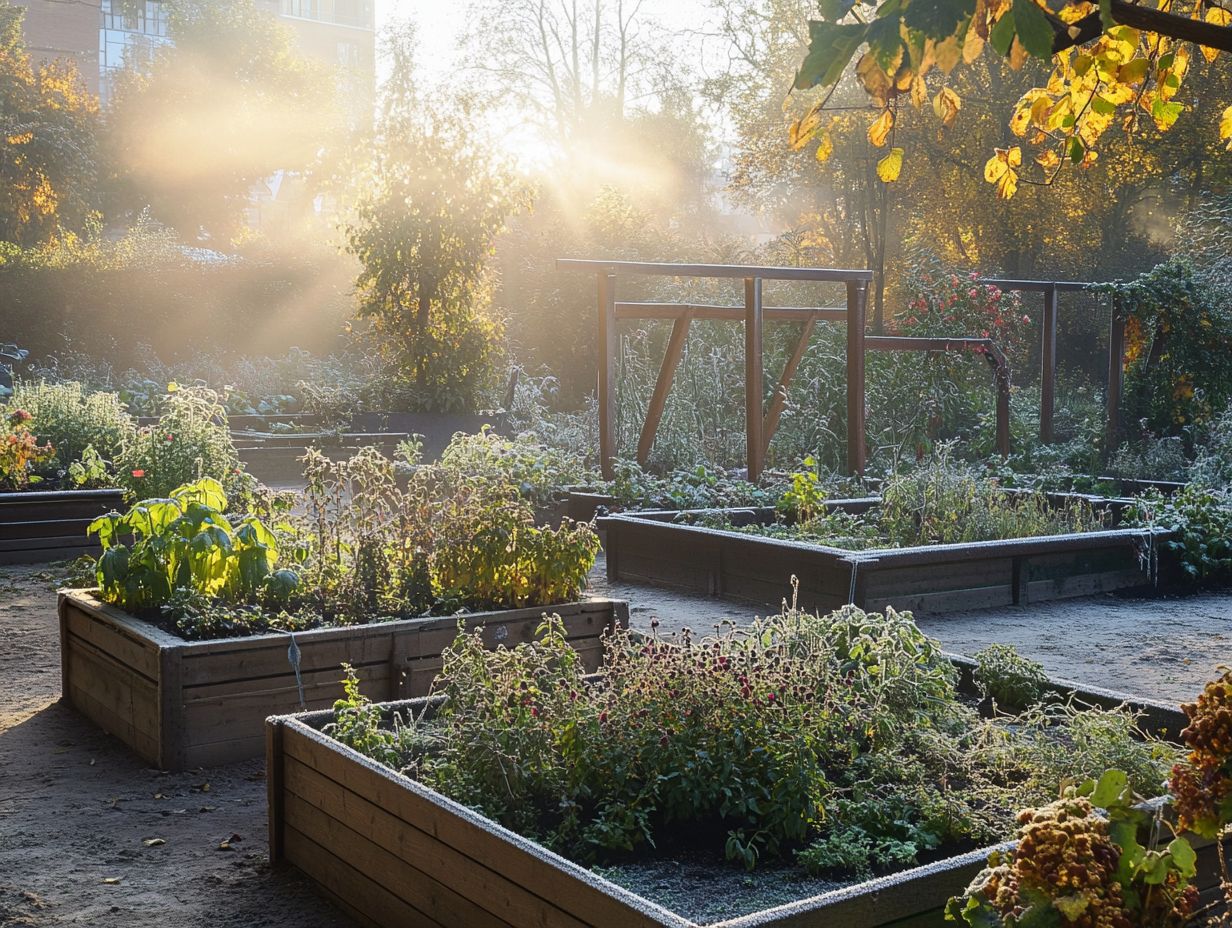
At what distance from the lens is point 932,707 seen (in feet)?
12.8

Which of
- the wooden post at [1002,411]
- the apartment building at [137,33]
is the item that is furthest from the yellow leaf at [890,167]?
the apartment building at [137,33]

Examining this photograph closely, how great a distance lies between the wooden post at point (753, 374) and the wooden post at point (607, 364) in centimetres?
102

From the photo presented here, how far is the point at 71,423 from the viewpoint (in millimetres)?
10719

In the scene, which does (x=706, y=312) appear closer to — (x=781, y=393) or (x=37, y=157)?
(x=781, y=393)

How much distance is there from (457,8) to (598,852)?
33064 mm

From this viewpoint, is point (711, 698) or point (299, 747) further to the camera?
point (299, 747)

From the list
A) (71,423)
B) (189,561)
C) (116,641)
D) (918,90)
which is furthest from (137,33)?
(918,90)

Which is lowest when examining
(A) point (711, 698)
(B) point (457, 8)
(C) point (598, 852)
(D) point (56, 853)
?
(D) point (56, 853)

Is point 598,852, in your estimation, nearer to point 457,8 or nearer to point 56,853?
point 56,853

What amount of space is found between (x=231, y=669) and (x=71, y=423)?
7103 mm

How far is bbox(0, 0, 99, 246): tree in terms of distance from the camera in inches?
1060

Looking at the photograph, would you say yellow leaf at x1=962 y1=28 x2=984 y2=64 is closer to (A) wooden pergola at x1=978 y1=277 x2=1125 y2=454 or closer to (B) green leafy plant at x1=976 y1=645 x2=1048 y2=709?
(B) green leafy plant at x1=976 y1=645 x2=1048 y2=709

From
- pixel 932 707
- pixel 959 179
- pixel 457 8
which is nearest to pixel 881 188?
pixel 959 179

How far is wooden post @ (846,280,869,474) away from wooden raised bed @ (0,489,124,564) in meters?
5.54
